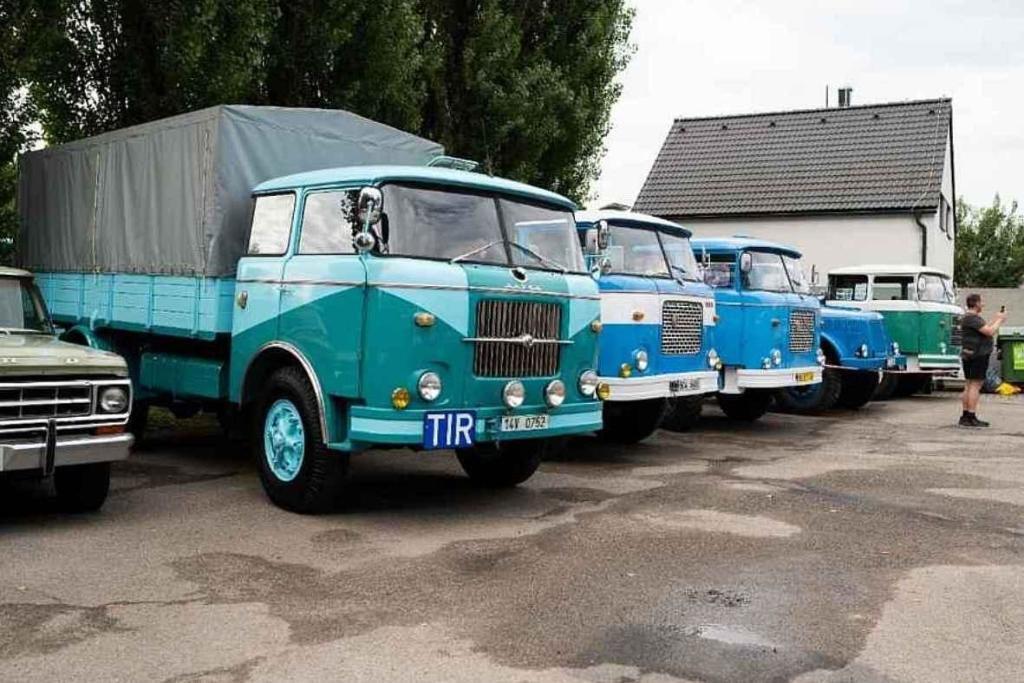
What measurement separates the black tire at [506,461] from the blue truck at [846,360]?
765cm

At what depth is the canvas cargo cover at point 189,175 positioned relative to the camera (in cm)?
834

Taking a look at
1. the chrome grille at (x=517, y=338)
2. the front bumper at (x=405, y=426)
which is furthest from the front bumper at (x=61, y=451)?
the chrome grille at (x=517, y=338)

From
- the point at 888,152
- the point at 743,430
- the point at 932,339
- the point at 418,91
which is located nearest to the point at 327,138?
the point at 743,430

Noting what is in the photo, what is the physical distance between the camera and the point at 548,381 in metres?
7.48

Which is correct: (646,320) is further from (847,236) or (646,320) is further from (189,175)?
(847,236)

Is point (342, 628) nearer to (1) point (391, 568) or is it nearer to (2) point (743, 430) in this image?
(1) point (391, 568)

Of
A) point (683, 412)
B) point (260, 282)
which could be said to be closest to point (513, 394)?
point (260, 282)

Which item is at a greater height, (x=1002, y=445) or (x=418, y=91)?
(x=418, y=91)

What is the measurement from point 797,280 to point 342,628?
972 cm

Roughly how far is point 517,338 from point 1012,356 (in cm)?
1587

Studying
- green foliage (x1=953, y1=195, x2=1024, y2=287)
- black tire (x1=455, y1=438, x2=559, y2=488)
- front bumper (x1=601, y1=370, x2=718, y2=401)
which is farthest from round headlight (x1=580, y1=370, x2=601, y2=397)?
green foliage (x1=953, y1=195, x2=1024, y2=287)

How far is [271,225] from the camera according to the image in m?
7.94

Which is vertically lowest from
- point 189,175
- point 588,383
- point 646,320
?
point 588,383

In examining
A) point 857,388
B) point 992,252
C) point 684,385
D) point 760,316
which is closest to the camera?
point 684,385
